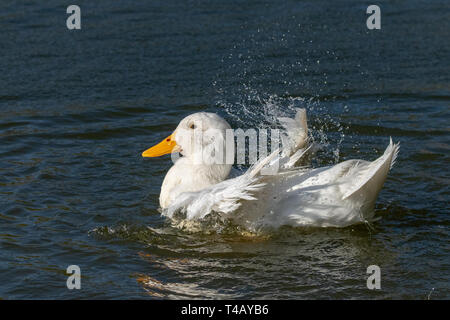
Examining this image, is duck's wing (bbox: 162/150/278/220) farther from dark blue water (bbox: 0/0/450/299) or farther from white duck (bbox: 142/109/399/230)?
dark blue water (bbox: 0/0/450/299)

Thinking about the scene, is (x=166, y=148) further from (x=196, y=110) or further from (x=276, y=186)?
(x=196, y=110)

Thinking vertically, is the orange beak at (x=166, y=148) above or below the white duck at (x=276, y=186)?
above

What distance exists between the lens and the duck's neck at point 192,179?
6207 mm

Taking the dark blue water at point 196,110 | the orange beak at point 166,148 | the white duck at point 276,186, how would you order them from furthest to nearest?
the orange beak at point 166,148, the white duck at point 276,186, the dark blue water at point 196,110

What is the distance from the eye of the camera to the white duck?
5531 millimetres

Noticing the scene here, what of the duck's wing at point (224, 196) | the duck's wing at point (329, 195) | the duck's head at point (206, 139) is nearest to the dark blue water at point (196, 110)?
the duck's wing at point (329, 195)

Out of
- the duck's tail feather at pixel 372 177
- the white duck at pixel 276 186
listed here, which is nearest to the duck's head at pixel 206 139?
the white duck at pixel 276 186

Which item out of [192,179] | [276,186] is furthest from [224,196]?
[192,179]

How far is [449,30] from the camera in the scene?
11117mm

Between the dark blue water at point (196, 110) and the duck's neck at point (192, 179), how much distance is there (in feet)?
0.87

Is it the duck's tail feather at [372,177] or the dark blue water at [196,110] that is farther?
the duck's tail feather at [372,177]

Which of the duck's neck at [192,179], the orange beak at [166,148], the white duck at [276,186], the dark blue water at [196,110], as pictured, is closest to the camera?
the dark blue water at [196,110]

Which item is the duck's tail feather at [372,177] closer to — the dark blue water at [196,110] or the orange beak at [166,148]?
the dark blue water at [196,110]

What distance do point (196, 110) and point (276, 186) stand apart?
3.30 meters
